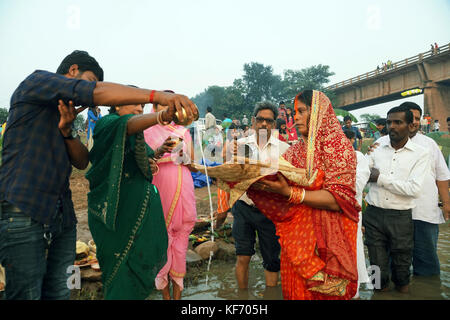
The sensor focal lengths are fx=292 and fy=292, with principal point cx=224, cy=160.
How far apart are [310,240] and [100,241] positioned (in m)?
1.52

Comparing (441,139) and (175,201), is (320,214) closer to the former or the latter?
(175,201)

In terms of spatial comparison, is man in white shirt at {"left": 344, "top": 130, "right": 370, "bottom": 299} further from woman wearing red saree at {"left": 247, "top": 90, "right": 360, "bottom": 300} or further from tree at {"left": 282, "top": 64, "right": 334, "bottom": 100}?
tree at {"left": 282, "top": 64, "right": 334, "bottom": 100}

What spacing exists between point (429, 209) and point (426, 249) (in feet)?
1.82

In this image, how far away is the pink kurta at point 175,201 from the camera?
3.22 meters

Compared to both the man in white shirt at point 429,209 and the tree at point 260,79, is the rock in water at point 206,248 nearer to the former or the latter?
the man in white shirt at point 429,209

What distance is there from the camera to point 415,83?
25.6 m

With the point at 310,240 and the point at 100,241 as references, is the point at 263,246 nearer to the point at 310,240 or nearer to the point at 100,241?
the point at 310,240

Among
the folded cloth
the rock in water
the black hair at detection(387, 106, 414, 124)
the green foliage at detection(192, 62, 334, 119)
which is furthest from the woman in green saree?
the green foliage at detection(192, 62, 334, 119)

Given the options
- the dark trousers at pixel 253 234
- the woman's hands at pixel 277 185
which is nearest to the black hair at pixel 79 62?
the woman's hands at pixel 277 185

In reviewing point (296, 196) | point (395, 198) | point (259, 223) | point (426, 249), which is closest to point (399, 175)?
point (395, 198)

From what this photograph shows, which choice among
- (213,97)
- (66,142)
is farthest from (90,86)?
(213,97)

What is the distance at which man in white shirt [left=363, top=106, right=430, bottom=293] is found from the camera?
10.6 feet

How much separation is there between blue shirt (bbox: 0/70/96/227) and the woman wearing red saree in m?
1.20

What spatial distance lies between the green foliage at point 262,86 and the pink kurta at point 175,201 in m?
37.0
